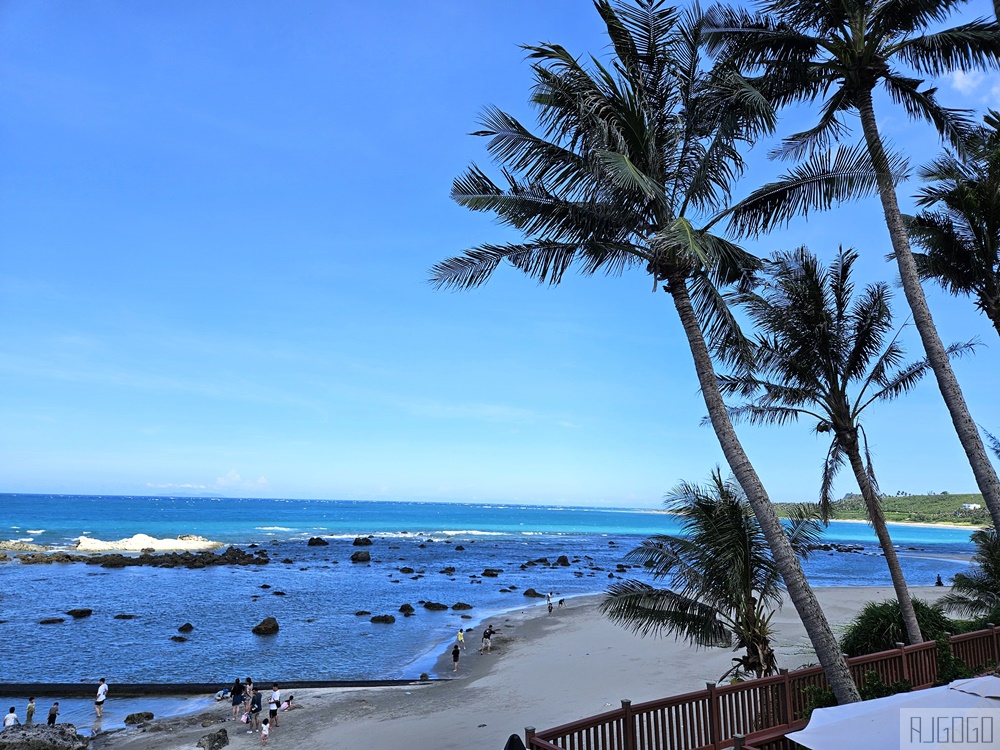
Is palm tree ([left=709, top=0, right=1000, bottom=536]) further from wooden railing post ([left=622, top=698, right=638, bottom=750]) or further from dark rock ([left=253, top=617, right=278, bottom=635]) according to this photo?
dark rock ([left=253, top=617, right=278, bottom=635])

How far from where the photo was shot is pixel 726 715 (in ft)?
27.3

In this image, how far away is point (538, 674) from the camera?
22641mm

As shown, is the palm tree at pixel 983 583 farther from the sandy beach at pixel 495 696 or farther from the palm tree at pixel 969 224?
the palm tree at pixel 969 224

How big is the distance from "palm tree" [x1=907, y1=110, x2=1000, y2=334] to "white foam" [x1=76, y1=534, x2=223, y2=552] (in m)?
80.0

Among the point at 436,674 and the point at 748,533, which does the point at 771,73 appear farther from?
the point at 436,674

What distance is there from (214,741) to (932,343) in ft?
58.2

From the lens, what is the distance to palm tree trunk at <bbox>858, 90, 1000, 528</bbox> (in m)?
9.05

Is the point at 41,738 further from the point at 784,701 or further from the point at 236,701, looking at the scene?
the point at 784,701

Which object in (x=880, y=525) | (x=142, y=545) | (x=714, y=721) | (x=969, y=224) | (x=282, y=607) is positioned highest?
(x=969, y=224)

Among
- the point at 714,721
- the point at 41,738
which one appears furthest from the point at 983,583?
the point at 41,738

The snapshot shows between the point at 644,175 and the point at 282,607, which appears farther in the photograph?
the point at 282,607

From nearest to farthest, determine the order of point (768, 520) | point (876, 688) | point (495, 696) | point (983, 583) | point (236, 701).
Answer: point (768, 520)
point (876, 688)
point (236, 701)
point (983, 583)
point (495, 696)

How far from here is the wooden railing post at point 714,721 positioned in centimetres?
807

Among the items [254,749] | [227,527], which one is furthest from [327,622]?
[227,527]
